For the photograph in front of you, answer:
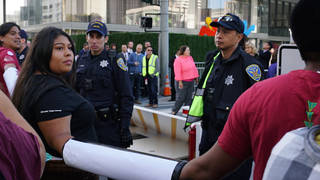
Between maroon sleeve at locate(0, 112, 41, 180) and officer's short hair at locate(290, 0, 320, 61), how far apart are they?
1.04m

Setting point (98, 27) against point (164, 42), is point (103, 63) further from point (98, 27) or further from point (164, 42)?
point (164, 42)

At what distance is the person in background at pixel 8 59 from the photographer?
3031 millimetres

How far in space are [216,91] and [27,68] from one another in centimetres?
157

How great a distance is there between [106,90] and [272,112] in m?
2.59

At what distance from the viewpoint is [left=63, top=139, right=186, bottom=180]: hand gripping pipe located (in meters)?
1.33

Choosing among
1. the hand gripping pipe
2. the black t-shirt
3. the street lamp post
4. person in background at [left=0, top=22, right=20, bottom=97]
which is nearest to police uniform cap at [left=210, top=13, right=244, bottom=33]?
the black t-shirt

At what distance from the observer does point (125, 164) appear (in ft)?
4.46

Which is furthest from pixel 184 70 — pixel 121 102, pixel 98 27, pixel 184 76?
pixel 121 102

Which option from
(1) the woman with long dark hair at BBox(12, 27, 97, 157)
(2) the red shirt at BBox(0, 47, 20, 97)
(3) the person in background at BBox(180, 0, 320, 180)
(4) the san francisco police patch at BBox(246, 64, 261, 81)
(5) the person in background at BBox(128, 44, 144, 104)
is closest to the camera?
(3) the person in background at BBox(180, 0, 320, 180)

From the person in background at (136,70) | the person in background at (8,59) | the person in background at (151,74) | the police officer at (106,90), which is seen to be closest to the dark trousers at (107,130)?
the police officer at (106,90)

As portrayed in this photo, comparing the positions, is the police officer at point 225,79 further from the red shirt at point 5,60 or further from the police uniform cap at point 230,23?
the red shirt at point 5,60

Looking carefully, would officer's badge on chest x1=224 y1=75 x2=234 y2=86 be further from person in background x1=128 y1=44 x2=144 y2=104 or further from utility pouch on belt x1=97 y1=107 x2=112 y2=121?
person in background x1=128 y1=44 x2=144 y2=104

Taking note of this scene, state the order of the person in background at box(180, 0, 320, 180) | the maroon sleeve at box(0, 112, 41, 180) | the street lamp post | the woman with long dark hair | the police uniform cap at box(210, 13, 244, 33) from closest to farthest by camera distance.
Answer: the maroon sleeve at box(0, 112, 41, 180) < the person in background at box(180, 0, 320, 180) < the woman with long dark hair < the police uniform cap at box(210, 13, 244, 33) < the street lamp post

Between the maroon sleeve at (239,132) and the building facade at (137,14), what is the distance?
23.2m
